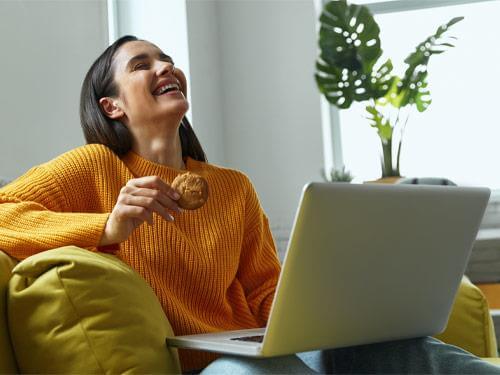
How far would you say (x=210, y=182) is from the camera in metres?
1.87

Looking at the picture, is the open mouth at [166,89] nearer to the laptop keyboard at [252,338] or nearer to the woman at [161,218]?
the woman at [161,218]

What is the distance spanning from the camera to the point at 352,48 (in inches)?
154

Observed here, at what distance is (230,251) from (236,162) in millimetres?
2506

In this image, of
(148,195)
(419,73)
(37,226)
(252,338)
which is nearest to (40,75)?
(37,226)

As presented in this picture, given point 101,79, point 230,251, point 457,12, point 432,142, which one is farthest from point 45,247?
point 457,12

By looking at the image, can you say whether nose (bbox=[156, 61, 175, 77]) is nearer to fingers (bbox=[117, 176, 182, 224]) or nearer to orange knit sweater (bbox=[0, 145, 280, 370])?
orange knit sweater (bbox=[0, 145, 280, 370])

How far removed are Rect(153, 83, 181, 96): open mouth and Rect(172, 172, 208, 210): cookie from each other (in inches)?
17.8

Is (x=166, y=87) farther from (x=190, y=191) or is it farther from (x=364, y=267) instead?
(x=364, y=267)

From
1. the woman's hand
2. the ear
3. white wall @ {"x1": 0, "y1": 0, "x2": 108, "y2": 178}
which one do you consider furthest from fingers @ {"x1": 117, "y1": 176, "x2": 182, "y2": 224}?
white wall @ {"x1": 0, "y1": 0, "x2": 108, "y2": 178}

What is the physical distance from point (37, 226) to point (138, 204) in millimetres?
203

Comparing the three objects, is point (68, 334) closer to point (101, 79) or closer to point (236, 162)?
point (101, 79)

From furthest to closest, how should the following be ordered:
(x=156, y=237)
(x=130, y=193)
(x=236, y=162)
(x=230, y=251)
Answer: (x=236, y=162) < (x=230, y=251) < (x=156, y=237) < (x=130, y=193)

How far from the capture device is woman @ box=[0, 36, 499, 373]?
1.43 m

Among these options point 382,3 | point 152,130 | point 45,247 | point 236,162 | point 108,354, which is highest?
point 382,3
